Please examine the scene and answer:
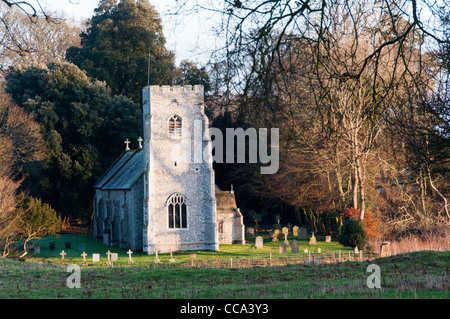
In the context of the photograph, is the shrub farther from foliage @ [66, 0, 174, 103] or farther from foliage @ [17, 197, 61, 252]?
foliage @ [66, 0, 174, 103]

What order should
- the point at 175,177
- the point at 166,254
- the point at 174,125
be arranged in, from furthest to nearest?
the point at 174,125 < the point at 175,177 < the point at 166,254

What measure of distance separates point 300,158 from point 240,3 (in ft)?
82.2

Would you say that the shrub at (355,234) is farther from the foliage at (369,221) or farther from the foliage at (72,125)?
the foliage at (72,125)

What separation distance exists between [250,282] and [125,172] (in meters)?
21.0

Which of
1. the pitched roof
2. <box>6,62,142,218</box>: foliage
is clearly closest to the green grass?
the pitched roof

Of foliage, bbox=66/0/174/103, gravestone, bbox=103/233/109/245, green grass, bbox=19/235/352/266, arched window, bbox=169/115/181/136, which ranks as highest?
foliage, bbox=66/0/174/103

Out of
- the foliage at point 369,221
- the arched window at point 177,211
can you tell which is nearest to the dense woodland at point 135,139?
the foliage at point 369,221

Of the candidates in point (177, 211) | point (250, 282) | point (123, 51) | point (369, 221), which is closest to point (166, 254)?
point (177, 211)

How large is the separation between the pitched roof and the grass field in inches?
544

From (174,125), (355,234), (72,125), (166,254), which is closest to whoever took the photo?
(355,234)

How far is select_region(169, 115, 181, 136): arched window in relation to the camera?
27.7 metres

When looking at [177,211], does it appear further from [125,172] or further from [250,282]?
[250,282]

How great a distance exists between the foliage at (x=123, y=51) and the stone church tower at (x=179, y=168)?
52.5ft

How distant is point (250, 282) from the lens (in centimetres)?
1158
